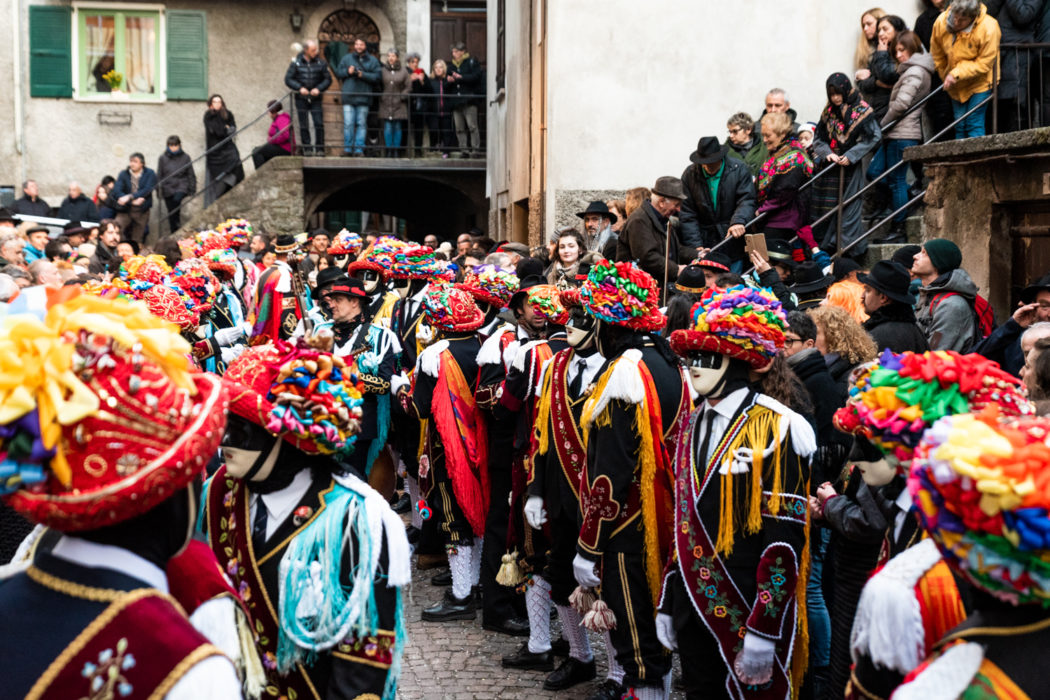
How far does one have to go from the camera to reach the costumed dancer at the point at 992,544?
2.19 metres

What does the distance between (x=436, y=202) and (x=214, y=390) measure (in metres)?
26.0

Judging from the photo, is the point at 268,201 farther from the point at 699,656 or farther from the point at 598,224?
the point at 699,656

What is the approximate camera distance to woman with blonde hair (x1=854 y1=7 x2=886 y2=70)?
513 inches

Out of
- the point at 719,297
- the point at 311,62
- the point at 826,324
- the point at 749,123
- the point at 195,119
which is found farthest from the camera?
the point at 195,119

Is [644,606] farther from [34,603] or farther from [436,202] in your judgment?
[436,202]

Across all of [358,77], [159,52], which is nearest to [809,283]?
[358,77]

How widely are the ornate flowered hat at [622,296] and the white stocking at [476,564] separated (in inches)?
103

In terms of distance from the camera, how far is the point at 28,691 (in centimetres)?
224


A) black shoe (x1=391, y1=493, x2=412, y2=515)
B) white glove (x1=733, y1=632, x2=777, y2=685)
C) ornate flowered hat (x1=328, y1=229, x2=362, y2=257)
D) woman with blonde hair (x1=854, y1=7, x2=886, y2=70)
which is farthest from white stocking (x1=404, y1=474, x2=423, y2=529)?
woman with blonde hair (x1=854, y1=7, x2=886, y2=70)

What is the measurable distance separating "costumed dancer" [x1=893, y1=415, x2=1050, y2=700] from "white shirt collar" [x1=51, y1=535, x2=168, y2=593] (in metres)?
1.55

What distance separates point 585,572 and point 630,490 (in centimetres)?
44

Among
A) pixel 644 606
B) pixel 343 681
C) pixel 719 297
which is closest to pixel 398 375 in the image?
pixel 644 606

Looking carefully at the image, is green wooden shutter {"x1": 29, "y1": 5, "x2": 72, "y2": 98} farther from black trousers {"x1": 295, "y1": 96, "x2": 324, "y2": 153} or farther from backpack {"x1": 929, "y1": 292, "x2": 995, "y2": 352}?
backpack {"x1": 929, "y1": 292, "x2": 995, "y2": 352}

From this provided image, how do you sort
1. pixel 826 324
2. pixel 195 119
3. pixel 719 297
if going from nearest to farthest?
pixel 719 297 → pixel 826 324 → pixel 195 119
